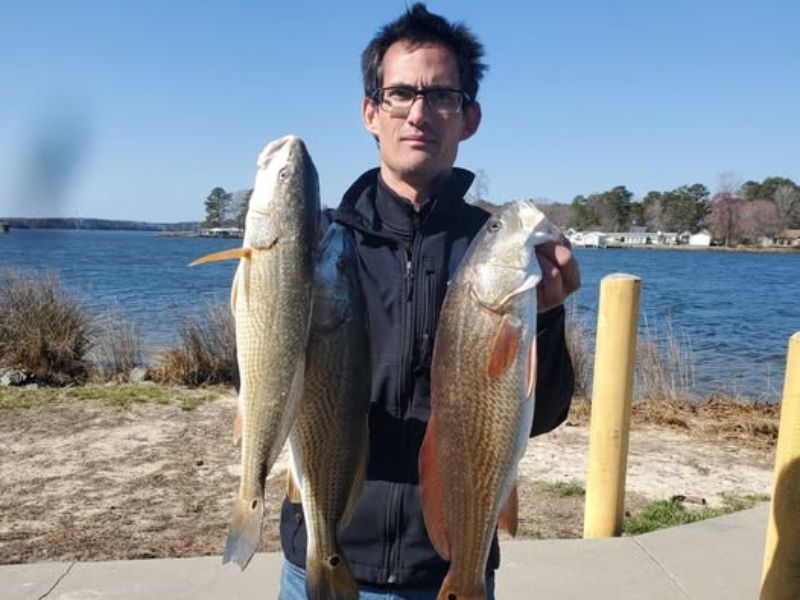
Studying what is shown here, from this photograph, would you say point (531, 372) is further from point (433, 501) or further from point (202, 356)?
point (202, 356)

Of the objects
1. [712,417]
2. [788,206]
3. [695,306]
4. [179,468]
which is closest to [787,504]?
[179,468]

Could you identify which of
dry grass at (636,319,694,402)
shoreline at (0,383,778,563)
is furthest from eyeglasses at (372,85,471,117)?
dry grass at (636,319,694,402)

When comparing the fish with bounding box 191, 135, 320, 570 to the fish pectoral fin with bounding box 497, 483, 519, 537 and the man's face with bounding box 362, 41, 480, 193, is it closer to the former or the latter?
the man's face with bounding box 362, 41, 480, 193

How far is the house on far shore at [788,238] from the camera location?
286ft

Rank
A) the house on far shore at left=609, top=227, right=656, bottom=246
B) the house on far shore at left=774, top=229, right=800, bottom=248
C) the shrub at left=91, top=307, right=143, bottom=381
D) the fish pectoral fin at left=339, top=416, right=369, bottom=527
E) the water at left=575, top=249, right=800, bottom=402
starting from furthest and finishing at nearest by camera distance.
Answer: the house on far shore at left=609, top=227, right=656, bottom=246
the house on far shore at left=774, top=229, right=800, bottom=248
the water at left=575, top=249, right=800, bottom=402
the shrub at left=91, top=307, right=143, bottom=381
the fish pectoral fin at left=339, top=416, right=369, bottom=527

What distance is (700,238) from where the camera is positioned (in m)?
92.6

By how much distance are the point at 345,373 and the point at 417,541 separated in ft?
1.94

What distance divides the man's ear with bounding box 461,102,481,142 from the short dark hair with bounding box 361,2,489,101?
0.03m

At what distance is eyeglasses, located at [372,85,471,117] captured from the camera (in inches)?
83.6

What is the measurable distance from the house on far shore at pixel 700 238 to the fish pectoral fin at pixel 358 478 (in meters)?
97.7

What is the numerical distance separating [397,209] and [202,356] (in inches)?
382

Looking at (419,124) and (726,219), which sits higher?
(726,219)

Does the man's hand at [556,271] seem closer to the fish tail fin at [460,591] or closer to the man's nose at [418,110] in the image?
the man's nose at [418,110]

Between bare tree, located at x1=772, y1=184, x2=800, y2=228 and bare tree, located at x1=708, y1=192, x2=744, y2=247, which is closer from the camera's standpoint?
bare tree, located at x1=772, y1=184, x2=800, y2=228
